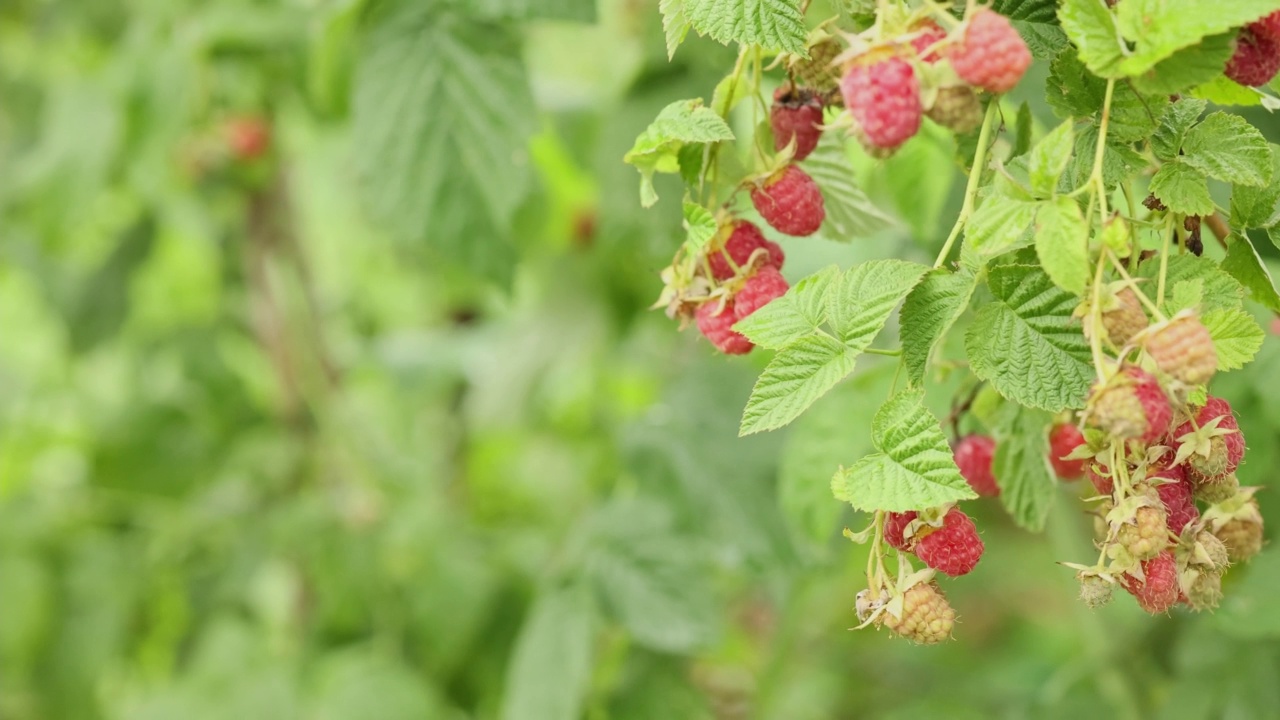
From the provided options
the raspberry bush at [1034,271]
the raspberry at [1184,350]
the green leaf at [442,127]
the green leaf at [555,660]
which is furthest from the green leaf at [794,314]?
the green leaf at [555,660]

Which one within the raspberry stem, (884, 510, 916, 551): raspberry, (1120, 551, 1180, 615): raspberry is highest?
the raspberry stem

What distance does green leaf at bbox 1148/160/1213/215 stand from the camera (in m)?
0.39

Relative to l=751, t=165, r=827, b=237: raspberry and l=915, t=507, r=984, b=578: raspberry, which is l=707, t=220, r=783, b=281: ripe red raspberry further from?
l=915, t=507, r=984, b=578: raspberry

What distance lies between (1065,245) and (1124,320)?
0.03 meters

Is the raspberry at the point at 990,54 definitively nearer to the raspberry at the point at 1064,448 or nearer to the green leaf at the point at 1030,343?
the green leaf at the point at 1030,343

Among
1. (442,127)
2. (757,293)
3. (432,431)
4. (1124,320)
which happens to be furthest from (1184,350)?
(432,431)

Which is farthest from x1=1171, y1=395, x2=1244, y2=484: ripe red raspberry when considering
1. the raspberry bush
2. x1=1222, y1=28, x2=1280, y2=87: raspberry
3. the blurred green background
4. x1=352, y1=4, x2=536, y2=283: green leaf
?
x1=352, y1=4, x2=536, y2=283: green leaf

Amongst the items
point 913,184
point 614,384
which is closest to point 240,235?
point 614,384

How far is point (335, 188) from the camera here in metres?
2.05

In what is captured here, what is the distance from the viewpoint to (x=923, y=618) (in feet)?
1.25

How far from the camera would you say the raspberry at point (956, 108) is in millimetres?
356

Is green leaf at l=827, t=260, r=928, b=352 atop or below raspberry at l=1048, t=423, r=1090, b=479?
atop

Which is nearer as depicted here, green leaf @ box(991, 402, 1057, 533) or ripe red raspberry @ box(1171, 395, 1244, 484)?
ripe red raspberry @ box(1171, 395, 1244, 484)

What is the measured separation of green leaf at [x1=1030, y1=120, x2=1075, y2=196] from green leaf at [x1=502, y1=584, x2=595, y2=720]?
542mm
